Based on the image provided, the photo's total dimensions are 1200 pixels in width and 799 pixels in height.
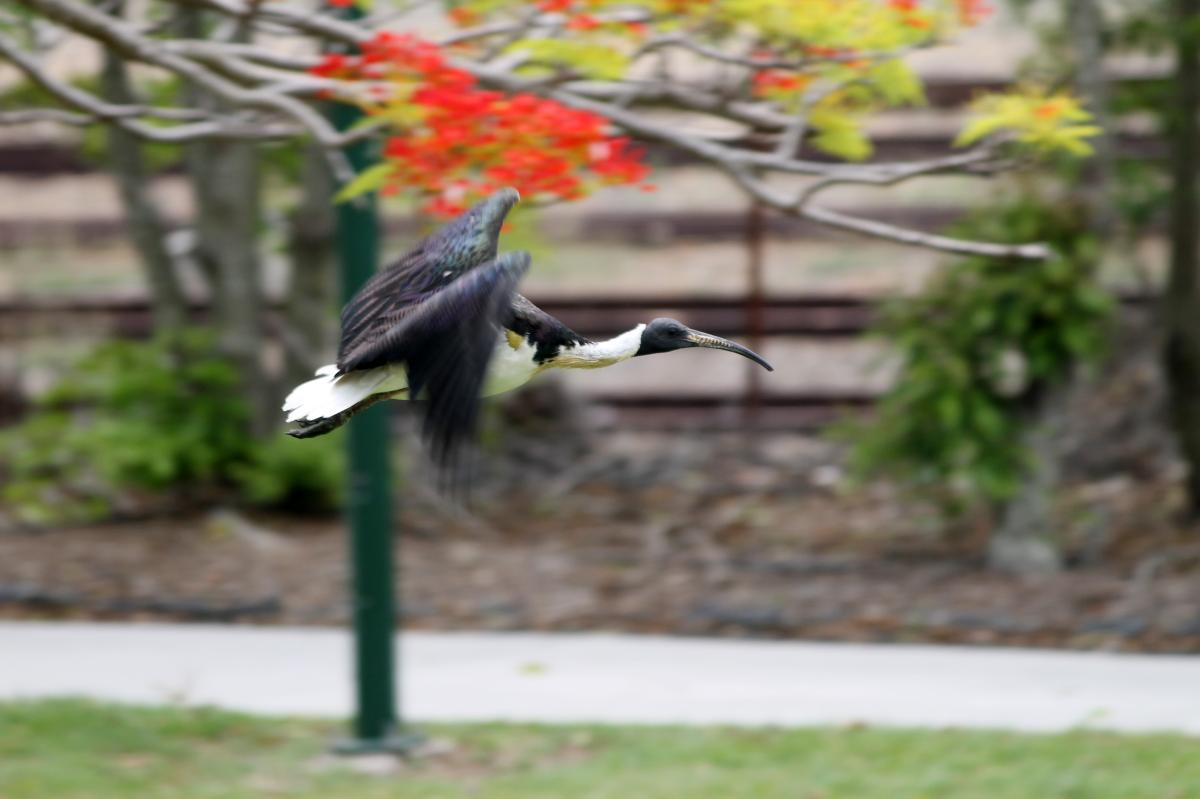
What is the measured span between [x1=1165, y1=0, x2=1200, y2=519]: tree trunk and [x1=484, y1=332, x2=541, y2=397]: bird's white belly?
742 cm

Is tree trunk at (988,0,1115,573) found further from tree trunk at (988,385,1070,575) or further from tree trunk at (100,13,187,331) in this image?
tree trunk at (100,13,187,331)

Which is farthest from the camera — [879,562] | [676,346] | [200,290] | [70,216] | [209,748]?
[70,216]

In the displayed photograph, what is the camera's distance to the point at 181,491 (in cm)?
1026

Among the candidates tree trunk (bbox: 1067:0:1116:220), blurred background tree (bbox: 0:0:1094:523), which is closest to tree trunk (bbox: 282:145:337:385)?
blurred background tree (bbox: 0:0:1094:523)

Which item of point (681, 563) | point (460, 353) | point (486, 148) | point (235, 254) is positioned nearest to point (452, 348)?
point (460, 353)

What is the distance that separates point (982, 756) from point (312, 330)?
5.87 m

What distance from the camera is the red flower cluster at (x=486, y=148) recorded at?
11.1 feet

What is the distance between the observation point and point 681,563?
9.11m

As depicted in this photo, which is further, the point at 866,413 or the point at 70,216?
the point at 70,216

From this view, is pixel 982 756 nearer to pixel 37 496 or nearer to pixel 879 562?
pixel 879 562

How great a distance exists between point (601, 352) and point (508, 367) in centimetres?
13

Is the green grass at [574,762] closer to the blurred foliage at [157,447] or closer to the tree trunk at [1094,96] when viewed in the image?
the tree trunk at [1094,96]

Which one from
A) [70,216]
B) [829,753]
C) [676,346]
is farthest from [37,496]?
[676,346]

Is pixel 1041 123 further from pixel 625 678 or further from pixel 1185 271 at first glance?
pixel 1185 271
